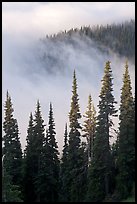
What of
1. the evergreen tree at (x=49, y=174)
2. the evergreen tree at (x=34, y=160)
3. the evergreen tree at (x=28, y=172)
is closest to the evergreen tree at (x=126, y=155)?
the evergreen tree at (x=49, y=174)

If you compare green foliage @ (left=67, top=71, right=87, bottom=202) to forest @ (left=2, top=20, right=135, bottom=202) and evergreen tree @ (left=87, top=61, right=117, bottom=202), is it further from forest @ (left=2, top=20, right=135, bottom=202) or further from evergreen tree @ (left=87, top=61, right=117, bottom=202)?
evergreen tree @ (left=87, top=61, right=117, bottom=202)

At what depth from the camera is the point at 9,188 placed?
36.6 meters

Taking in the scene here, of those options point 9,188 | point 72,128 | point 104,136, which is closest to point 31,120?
point 72,128

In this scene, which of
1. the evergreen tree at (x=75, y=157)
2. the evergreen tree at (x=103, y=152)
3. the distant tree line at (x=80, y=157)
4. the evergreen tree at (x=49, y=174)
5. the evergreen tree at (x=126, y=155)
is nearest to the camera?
the evergreen tree at (x=126, y=155)

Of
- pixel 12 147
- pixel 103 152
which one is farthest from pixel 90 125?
pixel 12 147

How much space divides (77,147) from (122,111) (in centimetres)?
997

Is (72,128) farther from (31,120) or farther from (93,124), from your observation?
(31,120)

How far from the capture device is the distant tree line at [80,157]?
45.5 metres

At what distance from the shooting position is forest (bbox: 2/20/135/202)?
149 ft

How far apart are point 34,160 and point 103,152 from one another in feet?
38.7

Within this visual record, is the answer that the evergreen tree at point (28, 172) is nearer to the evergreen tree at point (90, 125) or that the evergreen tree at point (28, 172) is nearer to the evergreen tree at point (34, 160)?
the evergreen tree at point (34, 160)

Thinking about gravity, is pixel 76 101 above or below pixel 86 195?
above

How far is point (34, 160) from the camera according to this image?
185 feet

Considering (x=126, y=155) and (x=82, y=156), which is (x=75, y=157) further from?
(x=126, y=155)
